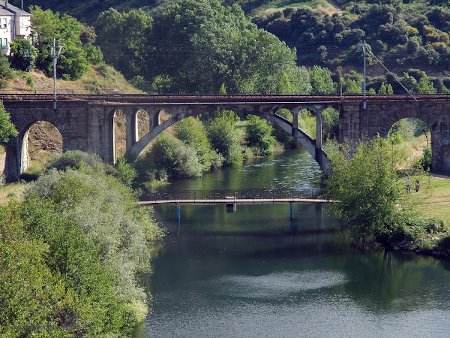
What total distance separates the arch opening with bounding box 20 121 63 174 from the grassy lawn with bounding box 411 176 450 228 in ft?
93.0

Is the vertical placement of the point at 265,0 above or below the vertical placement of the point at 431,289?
above

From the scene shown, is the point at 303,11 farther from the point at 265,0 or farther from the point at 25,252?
the point at 25,252

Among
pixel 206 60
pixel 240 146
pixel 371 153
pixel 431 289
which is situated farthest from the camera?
pixel 206 60

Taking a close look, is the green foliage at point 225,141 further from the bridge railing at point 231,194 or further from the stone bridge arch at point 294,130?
the bridge railing at point 231,194

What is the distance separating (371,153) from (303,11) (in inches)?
2943

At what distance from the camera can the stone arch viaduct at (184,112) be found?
267 feet

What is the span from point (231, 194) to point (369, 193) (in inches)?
521

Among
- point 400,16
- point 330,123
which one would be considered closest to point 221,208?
point 330,123

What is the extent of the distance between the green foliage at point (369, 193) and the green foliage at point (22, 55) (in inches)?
1431

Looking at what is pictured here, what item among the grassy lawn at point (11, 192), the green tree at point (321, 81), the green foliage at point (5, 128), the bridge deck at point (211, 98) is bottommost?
the grassy lawn at point (11, 192)

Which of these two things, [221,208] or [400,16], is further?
[400,16]

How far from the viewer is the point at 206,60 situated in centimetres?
10894

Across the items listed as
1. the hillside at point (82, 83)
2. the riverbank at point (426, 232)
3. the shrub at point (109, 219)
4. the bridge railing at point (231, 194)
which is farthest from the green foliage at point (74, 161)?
the riverbank at point (426, 232)

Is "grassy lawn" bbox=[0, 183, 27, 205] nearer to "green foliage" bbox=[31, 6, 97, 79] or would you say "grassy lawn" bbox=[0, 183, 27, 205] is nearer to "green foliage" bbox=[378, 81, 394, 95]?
"green foliage" bbox=[31, 6, 97, 79]
